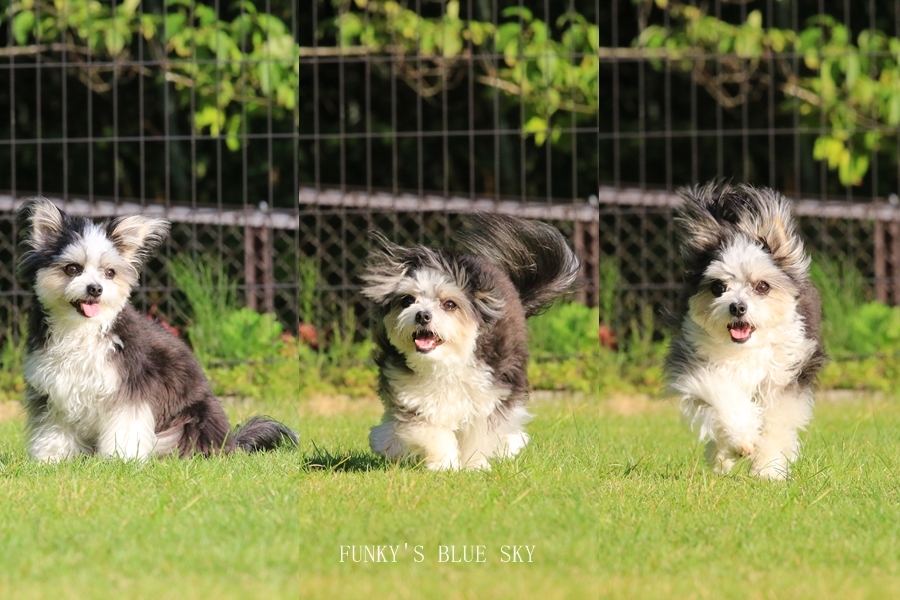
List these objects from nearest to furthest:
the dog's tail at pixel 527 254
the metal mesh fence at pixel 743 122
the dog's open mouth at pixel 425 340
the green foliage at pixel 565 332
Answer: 1. the dog's open mouth at pixel 425 340
2. the dog's tail at pixel 527 254
3. the green foliage at pixel 565 332
4. the metal mesh fence at pixel 743 122

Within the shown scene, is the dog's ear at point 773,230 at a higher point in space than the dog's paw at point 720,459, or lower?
higher

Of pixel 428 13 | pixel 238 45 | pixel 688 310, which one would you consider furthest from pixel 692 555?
pixel 238 45

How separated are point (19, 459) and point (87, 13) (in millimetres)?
4453

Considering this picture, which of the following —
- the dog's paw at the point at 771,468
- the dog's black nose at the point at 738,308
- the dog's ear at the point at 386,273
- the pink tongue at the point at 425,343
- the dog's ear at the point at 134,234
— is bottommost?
the dog's paw at the point at 771,468

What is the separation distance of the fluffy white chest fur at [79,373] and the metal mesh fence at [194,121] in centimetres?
283

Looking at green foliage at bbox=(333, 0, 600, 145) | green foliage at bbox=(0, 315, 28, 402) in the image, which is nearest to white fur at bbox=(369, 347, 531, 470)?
green foliage at bbox=(333, 0, 600, 145)

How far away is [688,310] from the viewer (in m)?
5.30

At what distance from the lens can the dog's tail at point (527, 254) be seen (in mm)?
5590

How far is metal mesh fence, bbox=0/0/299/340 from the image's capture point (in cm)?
836

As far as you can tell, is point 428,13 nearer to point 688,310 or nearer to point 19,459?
point 688,310

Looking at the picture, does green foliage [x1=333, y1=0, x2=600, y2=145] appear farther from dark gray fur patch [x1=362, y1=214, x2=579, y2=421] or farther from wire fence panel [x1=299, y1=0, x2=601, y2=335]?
dark gray fur patch [x1=362, y1=214, x2=579, y2=421]

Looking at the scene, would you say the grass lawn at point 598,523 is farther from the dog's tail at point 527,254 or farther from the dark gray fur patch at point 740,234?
the dog's tail at point 527,254

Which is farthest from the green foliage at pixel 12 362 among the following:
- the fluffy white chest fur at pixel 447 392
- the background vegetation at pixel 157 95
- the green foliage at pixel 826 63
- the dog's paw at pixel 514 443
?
the green foliage at pixel 826 63

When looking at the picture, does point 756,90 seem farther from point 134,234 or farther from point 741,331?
point 134,234
